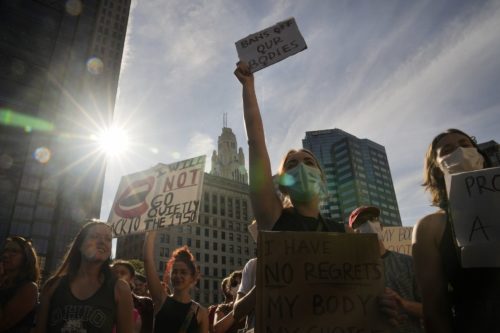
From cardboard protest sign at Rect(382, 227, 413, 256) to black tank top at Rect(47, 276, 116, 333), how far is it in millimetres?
5701

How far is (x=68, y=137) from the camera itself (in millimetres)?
48031

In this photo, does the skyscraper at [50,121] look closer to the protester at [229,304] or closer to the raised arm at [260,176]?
the protester at [229,304]

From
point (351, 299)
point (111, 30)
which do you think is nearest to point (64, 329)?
point (351, 299)

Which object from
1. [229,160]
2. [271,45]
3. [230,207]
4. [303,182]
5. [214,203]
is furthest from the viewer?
[229,160]

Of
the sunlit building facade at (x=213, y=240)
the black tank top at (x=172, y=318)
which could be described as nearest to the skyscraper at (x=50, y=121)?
the sunlit building facade at (x=213, y=240)

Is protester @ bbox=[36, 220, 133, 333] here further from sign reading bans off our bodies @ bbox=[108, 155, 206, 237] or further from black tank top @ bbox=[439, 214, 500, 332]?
black tank top @ bbox=[439, 214, 500, 332]

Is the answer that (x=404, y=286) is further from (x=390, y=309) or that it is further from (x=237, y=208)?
(x=237, y=208)

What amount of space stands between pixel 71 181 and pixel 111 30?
35.5m

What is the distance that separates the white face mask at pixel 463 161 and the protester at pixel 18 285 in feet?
12.9

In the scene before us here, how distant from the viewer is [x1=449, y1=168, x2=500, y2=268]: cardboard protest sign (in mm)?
1558

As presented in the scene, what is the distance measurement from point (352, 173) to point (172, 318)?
120 metres

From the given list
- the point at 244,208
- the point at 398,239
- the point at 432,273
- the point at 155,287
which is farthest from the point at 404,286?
the point at 244,208

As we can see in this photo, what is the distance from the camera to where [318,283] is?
1.60 m

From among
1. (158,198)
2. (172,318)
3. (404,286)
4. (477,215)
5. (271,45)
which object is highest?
(271,45)
